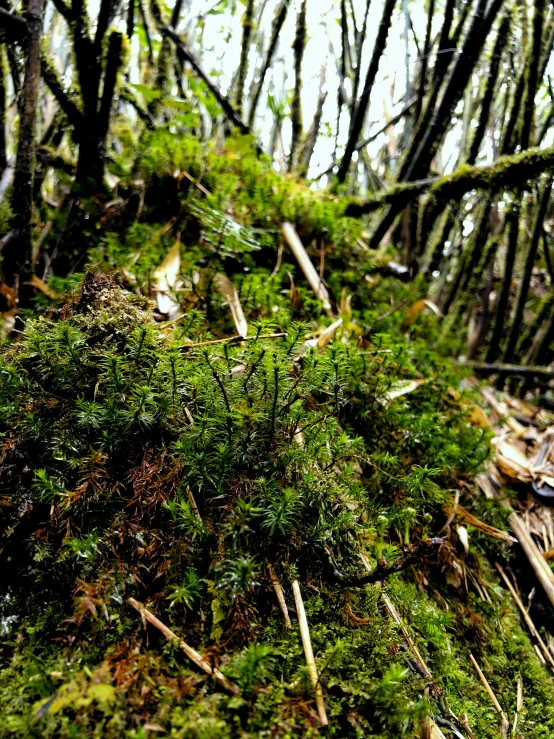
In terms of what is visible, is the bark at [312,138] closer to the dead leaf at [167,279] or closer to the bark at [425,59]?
the bark at [425,59]

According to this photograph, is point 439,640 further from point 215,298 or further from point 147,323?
point 215,298

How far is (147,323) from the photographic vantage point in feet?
5.28

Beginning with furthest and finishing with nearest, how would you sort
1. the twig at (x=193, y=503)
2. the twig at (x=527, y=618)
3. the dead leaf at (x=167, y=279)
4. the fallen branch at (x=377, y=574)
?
the dead leaf at (x=167, y=279) < the twig at (x=527, y=618) < the twig at (x=193, y=503) < the fallen branch at (x=377, y=574)

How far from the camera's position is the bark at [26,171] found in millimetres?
2061

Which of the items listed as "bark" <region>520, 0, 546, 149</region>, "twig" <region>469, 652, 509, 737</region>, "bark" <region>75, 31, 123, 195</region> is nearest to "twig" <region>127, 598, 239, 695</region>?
"twig" <region>469, 652, 509, 737</region>

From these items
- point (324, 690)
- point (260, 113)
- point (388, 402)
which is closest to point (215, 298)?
point (388, 402)

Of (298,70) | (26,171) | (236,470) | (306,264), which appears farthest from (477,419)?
(298,70)

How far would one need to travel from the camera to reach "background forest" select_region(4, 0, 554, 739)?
1.03m

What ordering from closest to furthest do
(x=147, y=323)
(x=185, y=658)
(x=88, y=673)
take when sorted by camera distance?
(x=88, y=673) < (x=185, y=658) < (x=147, y=323)

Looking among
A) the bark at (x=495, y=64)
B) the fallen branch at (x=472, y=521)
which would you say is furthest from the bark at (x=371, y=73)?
the fallen branch at (x=472, y=521)

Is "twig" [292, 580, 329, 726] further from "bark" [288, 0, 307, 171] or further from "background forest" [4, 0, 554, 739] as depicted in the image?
"bark" [288, 0, 307, 171]

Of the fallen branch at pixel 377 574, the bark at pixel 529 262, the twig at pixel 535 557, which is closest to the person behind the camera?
the fallen branch at pixel 377 574

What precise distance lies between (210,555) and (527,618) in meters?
1.38

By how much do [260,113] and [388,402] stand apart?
6.21 m
